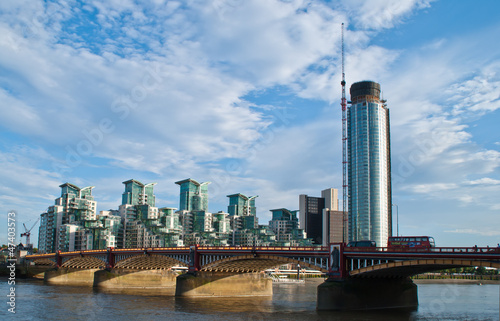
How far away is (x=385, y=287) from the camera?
69812mm

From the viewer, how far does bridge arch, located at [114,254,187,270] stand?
108250 millimetres

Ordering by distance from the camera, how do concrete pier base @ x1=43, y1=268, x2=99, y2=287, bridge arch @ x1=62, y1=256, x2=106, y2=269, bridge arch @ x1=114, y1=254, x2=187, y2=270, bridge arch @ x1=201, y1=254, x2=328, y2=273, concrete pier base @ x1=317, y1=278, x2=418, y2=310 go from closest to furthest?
concrete pier base @ x1=317, y1=278, x2=418, y2=310 < bridge arch @ x1=201, y1=254, x2=328, y2=273 < bridge arch @ x1=114, y1=254, x2=187, y2=270 < bridge arch @ x1=62, y1=256, x2=106, y2=269 < concrete pier base @ x1=43, y1=268, x2=99, y2=287

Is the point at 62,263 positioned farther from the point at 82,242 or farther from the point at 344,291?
the point at 344,291

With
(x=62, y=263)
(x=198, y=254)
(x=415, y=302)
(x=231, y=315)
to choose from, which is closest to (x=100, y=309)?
(x=231, y=315)

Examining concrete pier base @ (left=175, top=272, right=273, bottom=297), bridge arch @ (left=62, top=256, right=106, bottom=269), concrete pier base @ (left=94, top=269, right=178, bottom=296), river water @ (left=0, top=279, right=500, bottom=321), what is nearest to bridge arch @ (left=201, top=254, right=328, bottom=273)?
concrete pier base @ (left=175, top=272, right=273, bottom=297)

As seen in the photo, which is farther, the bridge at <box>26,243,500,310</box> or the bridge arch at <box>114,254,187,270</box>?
the bridge arch at <box>114,254,187,270</box>

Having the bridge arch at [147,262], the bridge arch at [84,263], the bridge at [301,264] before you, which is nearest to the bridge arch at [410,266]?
the bridge at [301,264]

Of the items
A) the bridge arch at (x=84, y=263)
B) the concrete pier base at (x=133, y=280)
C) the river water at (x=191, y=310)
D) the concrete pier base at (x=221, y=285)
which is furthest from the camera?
the bridge arch at (x=84, y=263)

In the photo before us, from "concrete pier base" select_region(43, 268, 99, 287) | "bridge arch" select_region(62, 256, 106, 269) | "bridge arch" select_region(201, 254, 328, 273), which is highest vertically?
"bridge arch" select_region(201, 254, 328, 273)

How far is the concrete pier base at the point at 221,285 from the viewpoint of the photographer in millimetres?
90375

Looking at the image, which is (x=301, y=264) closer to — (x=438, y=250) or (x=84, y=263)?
(x=438, y=250)

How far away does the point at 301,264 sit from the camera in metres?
73.4

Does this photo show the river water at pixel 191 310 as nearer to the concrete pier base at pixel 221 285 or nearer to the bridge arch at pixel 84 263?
the concrete pier base at pixel 221 285

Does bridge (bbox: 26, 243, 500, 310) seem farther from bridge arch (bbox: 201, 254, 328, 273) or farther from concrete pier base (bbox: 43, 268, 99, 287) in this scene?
concrete pier base (bbox: 43, 268, 99, 287)
